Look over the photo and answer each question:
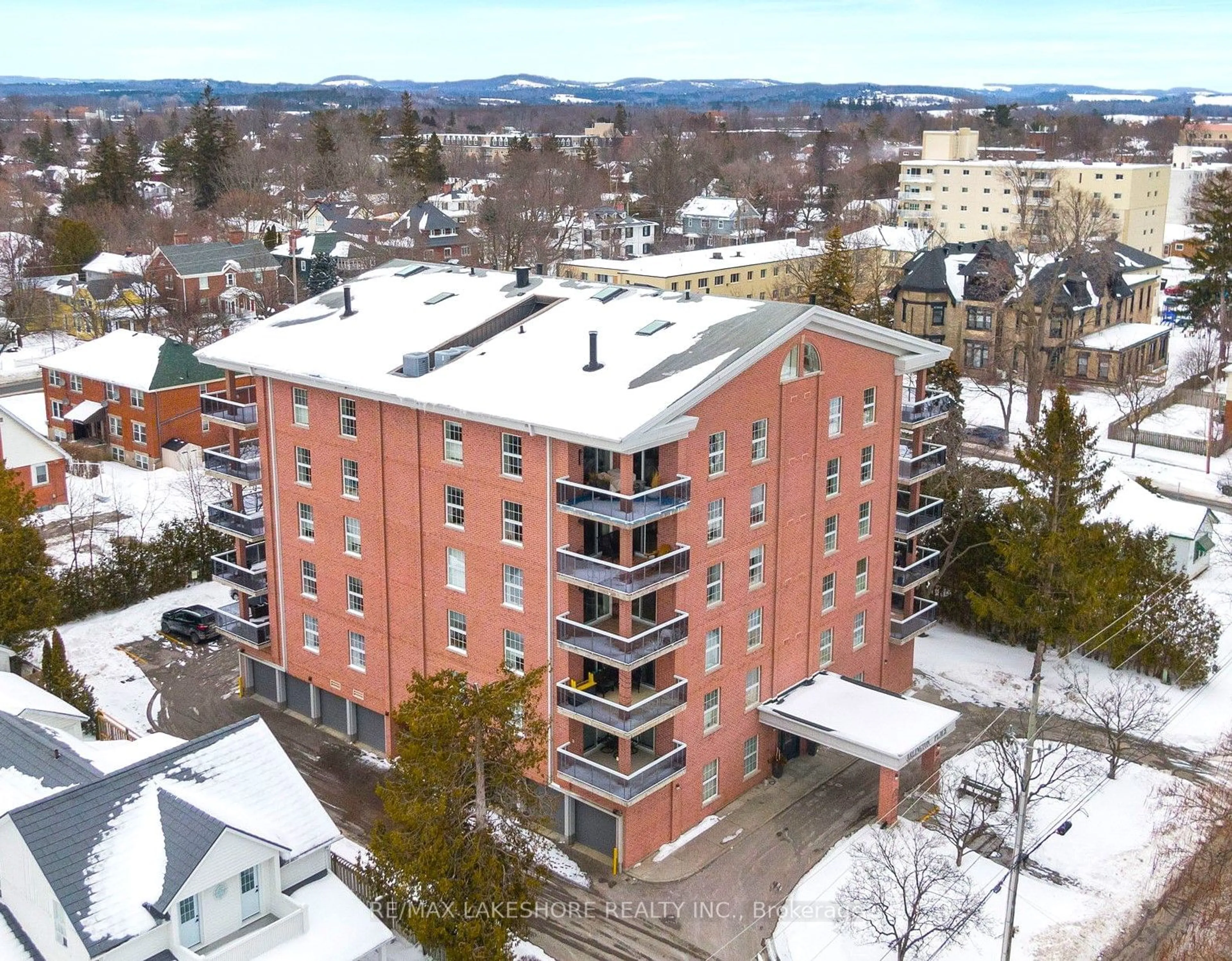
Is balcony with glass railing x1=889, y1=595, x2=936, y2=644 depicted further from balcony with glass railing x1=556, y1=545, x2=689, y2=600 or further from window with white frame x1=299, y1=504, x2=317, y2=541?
window with white frame x1=299, y1=504, x2=317, y2=541

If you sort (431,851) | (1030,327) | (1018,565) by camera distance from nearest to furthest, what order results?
1. (431,851)
2. (1018,565)
3. (1030,327)

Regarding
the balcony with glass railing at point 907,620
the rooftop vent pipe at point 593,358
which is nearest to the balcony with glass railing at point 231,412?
the rooftop vent pipe at point 593,358

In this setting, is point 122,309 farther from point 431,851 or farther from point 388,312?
point 431,851

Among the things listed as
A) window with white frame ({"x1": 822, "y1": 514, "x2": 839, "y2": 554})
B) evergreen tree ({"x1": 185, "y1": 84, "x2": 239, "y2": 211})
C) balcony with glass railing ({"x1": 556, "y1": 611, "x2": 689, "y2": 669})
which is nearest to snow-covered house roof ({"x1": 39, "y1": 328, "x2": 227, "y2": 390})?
window with white frame ({"x1": 822, "y1": 514, "x2": 839, "y2": 554})

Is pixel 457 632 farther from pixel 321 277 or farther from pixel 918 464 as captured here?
pixel 321 277

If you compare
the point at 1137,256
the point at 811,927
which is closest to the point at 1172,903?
the point at 811,927

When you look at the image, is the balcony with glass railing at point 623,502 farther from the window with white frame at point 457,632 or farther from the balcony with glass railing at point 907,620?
the balcony with glass railing at point 907,620
